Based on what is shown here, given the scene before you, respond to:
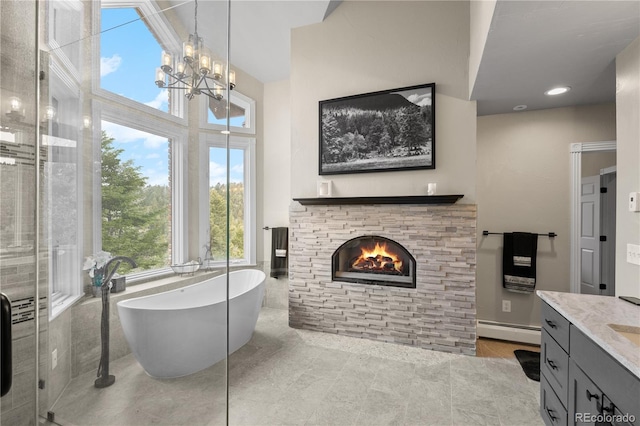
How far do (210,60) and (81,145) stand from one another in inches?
27.2

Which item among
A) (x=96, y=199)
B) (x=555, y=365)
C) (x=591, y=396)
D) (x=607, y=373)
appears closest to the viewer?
(x=607, y=373)

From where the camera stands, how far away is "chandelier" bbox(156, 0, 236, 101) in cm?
134

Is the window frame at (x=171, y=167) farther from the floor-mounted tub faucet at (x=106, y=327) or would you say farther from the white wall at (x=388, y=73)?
the white wall at (x=388, y=73)

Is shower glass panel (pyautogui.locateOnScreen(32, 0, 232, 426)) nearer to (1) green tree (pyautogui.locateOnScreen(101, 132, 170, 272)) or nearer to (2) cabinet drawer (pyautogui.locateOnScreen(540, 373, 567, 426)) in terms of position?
(1) green tree (pyautogui.locateOnScreen(101, 132, 170, 272))

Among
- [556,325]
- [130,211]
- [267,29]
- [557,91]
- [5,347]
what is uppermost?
[267,29]

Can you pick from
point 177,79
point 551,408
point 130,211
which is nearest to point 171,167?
point 130,211

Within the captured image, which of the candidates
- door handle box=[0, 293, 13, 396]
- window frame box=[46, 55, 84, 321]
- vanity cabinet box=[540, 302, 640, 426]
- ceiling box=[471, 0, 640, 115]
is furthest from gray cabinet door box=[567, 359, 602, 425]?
window frame box=[46, 55, 84, 321]

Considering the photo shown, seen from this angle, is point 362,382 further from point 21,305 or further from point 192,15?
point 192,15

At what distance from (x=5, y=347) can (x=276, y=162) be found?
354cm

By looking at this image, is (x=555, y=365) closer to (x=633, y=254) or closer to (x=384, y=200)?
(x=633, y=254)

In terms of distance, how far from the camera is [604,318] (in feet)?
4.44

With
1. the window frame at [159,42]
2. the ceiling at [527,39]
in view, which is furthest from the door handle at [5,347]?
the ceiling at [527,39]

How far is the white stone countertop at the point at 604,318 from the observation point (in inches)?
39.6

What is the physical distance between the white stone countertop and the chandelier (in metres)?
1.89
